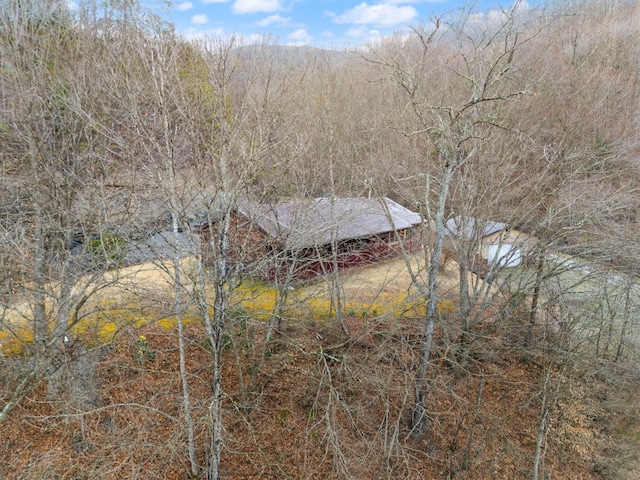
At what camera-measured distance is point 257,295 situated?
9016 mm

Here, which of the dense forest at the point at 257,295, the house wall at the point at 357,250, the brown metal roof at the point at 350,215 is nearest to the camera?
the dense forest at the point at 257,295

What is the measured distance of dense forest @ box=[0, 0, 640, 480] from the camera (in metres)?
7.55

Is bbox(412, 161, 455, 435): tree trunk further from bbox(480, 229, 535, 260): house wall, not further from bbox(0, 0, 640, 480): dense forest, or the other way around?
bbox(480, 229, 535, 260): house wall

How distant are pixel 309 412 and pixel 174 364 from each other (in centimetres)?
416

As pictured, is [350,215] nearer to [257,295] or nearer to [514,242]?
[257,295]

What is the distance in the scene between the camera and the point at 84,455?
29.6ft

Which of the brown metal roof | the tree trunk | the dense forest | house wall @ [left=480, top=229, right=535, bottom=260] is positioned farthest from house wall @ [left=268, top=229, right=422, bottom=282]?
the tree trunk

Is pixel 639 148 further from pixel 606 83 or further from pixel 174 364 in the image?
pixel 174 364

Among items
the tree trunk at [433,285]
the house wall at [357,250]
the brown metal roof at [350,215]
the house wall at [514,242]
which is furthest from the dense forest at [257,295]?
the house wall at [357,250]

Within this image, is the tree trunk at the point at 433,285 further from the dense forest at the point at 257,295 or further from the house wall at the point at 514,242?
the house wall at the point at 514,242

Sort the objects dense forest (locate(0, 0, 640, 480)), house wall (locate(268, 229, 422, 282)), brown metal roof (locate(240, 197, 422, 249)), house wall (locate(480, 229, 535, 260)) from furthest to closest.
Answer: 1. house wall (locate(268, 229, 422, 282))
2. brown metal roof (locate(240, 197, 422, 249))
3. house wall (locate(480, 229, 535, 260))
4. dense forest (locate(0, 0, 640, 480))

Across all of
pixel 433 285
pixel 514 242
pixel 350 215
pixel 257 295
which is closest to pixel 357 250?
pixel 350 215

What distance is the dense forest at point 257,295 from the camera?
755 centimetres

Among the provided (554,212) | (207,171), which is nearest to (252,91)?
(207,171)
